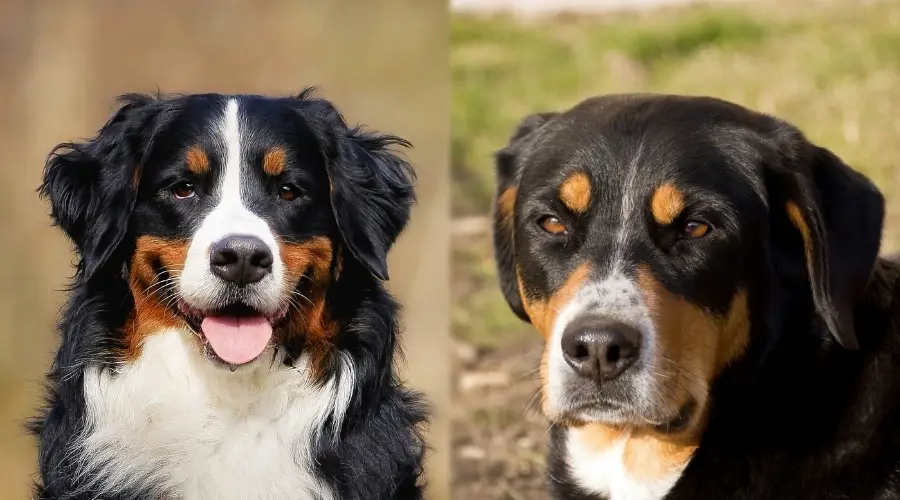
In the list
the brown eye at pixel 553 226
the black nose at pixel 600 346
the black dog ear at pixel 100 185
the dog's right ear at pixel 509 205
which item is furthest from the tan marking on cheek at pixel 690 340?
the black dog ear at pixel 100 185

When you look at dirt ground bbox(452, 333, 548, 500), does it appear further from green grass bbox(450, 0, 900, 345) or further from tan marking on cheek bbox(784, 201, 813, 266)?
tan marking on cheek bbox(784, 201, 813, 266)

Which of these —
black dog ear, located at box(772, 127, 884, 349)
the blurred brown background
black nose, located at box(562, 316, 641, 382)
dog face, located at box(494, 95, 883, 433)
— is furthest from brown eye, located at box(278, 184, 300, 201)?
black dog ear, located at box(772, 127, 884, 349)

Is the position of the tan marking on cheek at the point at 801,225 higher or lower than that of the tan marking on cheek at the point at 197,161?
lower

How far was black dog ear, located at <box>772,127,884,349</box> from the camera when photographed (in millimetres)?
3721

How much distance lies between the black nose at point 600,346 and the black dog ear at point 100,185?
4.86ft

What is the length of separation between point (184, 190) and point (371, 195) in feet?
2.21

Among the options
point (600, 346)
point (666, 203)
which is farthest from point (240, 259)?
point (666, 203)

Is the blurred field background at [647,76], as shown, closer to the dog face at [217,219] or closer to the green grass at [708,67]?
the green grass at [708,67]

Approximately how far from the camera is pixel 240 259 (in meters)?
3.58

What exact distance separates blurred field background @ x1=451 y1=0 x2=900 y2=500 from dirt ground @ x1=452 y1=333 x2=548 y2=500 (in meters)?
0.02

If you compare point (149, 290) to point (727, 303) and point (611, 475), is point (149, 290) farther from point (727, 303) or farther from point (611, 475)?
point (727, 303)

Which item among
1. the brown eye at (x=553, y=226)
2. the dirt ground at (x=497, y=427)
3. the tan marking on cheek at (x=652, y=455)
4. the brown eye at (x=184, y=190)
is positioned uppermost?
the brown eye at (x=184, y=190)

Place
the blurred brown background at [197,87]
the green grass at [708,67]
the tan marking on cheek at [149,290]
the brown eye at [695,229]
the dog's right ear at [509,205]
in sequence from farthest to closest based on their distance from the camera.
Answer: the green grass at [708,67] → the dog's right ear at [509,205] → the blurred brown background at [197,87] → the brown eye at [695,229] → the tan marking on cheek at [149,290]

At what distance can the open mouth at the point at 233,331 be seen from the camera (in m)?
3.74
